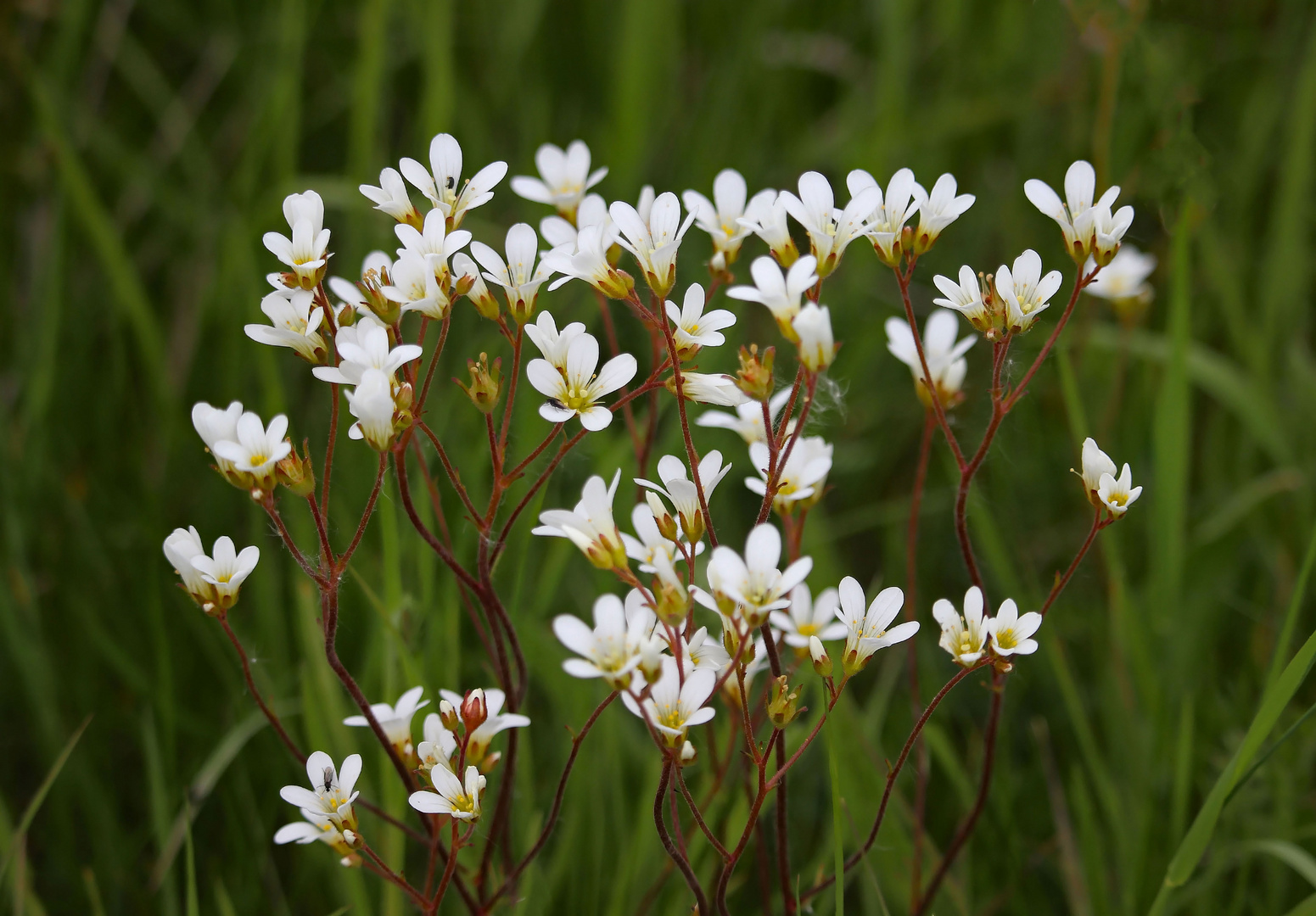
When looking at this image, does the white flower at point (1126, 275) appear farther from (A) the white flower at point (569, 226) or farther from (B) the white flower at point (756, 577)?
(B) the white flower at point (756, 577)

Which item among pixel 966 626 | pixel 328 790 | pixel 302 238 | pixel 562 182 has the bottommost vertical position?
pixel 328 790

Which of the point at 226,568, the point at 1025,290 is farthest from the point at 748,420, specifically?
the point at 226,568

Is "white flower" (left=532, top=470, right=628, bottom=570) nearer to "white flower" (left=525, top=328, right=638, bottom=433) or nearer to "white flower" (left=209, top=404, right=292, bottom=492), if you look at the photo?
"white flower" (left=525, top=328, right=638, bottom=433)

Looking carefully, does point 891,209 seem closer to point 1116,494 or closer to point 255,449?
point 1116,494

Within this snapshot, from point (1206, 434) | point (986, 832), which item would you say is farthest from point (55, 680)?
point (1206, 434)

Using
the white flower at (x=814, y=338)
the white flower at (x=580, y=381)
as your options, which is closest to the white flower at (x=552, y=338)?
the white flower at (x=580, y=381)

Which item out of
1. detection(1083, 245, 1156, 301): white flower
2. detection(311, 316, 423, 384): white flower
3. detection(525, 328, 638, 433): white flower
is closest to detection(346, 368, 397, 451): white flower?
detection(311, 316, 423, 384): white flower
